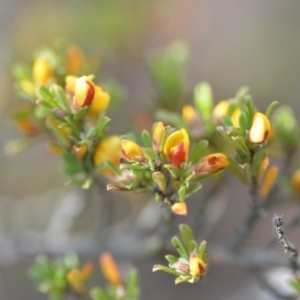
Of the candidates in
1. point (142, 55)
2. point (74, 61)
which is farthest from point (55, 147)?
point (142, 55)

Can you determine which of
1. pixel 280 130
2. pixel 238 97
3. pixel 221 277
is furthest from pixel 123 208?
pixel 238 97

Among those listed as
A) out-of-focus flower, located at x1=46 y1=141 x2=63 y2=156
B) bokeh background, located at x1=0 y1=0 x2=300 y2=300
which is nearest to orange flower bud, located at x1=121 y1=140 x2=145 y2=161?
out-of-focus flower, located at x1=46 y1=141 x2=63 y2=156

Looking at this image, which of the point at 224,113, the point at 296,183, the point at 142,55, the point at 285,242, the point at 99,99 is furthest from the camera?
the point at 142,55

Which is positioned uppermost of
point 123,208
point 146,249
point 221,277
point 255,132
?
point 255,132

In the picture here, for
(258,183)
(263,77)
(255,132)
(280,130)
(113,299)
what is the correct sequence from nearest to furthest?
(255,132) → (258,183) → (113,299) → (280,130) → (263,77)

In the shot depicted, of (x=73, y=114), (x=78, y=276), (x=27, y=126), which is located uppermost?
(x=73, y=114)

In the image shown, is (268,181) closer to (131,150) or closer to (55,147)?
(131,150)

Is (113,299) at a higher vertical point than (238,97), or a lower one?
lower

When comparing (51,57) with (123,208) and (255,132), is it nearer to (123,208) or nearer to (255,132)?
(255,132)
